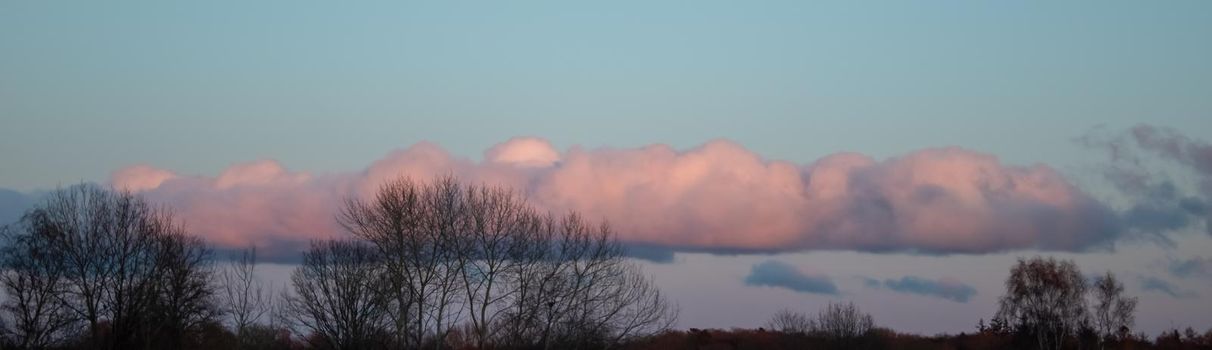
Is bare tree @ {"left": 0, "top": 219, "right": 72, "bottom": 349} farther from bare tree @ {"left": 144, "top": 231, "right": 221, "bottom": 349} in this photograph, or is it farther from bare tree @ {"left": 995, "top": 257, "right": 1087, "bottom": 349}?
bare tree @ {"left": 995, "top": 257, "right": 1087, "bottom": 349}

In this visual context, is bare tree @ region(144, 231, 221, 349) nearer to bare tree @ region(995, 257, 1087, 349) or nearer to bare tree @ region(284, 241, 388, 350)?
bare tree @ region(284, 241, 388, 350)

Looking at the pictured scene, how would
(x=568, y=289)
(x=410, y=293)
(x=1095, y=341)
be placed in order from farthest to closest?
(x=1095, y=341)
(x=568, y=289)
(x=410, y=293)

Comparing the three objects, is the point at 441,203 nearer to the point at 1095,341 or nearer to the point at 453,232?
the point at 453,232

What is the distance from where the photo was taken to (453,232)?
61656 mm

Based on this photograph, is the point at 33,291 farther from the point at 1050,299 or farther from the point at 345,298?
→ the point at 1050,299

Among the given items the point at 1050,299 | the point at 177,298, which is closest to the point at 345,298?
the point at 177,298

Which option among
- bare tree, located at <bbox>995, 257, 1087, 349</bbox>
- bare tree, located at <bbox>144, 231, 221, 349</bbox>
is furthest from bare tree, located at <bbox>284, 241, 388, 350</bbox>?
bare tree, located at <bbox>995, 257, 1087, 349</bbox>

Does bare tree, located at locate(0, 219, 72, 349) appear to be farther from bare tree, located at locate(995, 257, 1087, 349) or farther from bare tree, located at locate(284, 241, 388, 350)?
bare tree, located at locate(995, 257, 1087, 349)

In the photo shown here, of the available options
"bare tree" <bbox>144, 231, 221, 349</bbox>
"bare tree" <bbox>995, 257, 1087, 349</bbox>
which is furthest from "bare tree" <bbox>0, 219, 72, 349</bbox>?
"bare tree" <bbox>995, 257, 1087, 349</bbox>

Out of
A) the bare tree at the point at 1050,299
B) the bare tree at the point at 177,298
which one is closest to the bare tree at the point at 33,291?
the bare tree at the point at 177,298

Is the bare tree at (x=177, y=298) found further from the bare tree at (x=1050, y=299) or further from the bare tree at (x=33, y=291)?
the bare tree at (x=1050, y=299)

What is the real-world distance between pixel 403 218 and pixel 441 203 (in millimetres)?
2030

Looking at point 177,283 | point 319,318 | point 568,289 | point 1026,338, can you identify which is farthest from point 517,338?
point 1026,338

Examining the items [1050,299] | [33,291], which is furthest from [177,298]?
[1050,299]
